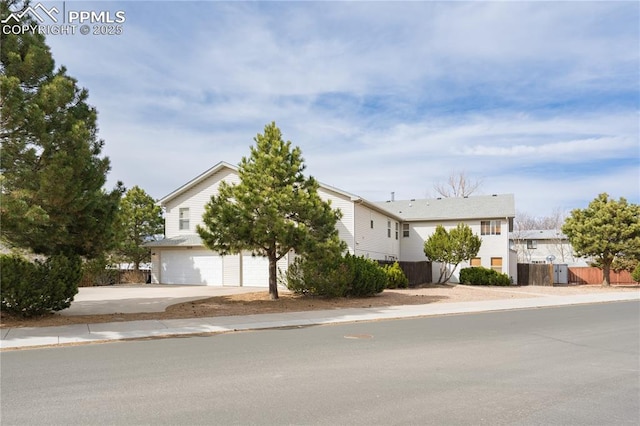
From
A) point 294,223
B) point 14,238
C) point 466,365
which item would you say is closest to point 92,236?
point 14,238

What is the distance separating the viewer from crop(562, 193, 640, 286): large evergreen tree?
32.0m

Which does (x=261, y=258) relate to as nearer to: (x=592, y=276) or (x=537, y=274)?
(x=537, y=274)

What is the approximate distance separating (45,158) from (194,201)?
17595mm

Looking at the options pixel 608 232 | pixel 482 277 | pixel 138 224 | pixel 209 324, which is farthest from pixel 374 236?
pixel 209 324

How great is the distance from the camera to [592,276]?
137 feet

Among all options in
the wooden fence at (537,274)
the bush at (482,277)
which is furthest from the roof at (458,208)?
the wooden fence at (537,274)

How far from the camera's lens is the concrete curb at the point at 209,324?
11.1 meters

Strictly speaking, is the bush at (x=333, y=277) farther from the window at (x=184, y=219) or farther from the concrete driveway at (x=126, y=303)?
the window at (x=184, y=219)

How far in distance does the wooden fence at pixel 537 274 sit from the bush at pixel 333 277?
1885 cm

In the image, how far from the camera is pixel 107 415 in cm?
560

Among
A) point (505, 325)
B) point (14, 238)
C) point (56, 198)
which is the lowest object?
point (505, 325)

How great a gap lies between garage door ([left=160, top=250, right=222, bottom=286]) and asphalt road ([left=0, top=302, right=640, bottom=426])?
17.7 m

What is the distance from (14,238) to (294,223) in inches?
347

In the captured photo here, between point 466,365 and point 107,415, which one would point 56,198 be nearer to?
point 107,415
